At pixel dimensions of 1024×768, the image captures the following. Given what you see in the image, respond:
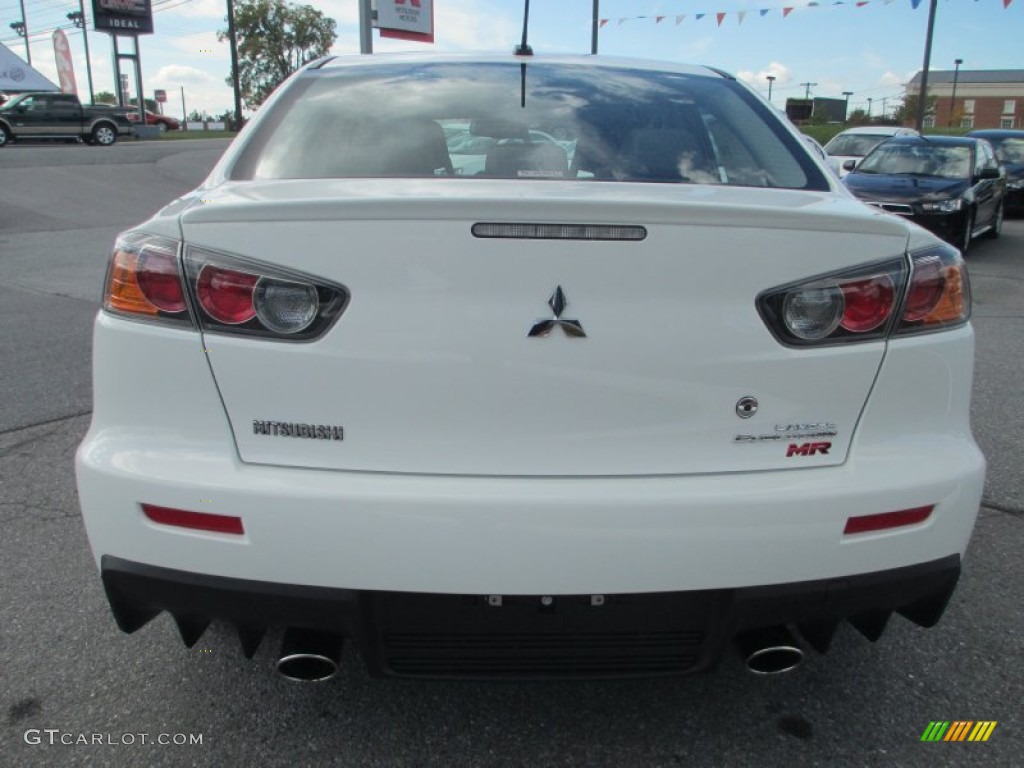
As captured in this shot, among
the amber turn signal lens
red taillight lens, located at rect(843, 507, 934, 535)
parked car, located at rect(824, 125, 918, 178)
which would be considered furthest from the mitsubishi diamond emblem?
parked car, located at rect(824, 125, 918, 178)

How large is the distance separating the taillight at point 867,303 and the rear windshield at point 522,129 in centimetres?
56

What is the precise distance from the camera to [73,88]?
62.3m

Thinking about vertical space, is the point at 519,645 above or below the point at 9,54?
below

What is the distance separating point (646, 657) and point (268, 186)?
1.35 m

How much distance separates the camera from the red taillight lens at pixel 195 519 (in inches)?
67.3

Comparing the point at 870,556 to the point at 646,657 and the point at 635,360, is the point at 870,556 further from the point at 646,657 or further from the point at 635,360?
the point at 635,360

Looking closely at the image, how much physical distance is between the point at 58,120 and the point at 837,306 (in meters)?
34.1

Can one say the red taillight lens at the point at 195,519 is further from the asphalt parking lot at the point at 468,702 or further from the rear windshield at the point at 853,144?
the rear windshield at the point at 853,144

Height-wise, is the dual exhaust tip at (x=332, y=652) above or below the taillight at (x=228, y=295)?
below

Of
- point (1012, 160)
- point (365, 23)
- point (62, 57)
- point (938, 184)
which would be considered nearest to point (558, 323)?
point (938, 184)

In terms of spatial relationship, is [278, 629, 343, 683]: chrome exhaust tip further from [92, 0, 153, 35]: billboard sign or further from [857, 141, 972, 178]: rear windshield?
[92, 0, 153, 35]: billboard sign

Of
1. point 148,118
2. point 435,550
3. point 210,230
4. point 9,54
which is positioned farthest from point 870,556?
point 9,54

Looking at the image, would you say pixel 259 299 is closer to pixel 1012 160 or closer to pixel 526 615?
pixel 526 615

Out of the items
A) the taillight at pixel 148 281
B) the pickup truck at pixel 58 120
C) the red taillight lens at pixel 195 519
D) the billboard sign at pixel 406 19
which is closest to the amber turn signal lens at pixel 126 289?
the taillight at pixel 148 281
